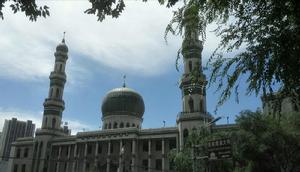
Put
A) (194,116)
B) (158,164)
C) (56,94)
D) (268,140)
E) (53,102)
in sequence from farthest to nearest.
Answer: (56,94) < (53,102) < (158,164) < (194,116) < (268,140)

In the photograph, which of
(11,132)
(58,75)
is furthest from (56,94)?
(11,132)

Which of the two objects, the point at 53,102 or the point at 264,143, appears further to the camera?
the point at 53,102

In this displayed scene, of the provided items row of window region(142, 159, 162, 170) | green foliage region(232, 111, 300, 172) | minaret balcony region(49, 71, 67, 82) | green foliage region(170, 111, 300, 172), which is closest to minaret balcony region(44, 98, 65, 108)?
minaret balcony region(49, 71, 67, 82)

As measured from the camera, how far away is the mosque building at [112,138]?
182 ft

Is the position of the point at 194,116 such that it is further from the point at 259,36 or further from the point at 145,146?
the point at 259,36

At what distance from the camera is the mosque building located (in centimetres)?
5538

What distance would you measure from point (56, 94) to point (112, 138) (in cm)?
1557

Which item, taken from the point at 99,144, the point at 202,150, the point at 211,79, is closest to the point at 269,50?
the point at 211,79

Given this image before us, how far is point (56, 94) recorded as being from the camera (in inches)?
2699

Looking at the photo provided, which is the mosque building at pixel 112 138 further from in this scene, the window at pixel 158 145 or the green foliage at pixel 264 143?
the green foliage at pixel 264 143

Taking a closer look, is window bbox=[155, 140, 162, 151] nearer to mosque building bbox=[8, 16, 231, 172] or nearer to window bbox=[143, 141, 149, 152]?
mosque building bbox=[8, 16, 231, 172]

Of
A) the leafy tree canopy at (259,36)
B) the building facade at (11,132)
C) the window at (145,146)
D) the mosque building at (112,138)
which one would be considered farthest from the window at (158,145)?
the building facade at (11,132)

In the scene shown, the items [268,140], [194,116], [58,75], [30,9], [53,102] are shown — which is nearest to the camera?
[30,9]

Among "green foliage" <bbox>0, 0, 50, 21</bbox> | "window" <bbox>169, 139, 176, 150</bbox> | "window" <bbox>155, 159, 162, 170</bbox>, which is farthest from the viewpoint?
→ "window" <bbox>169, 139, 176, 150</bbox>
